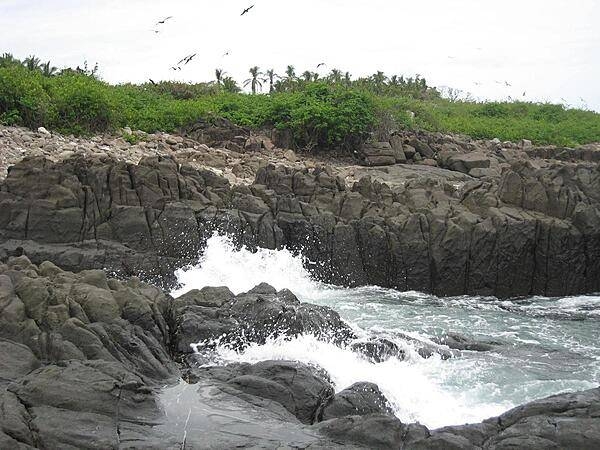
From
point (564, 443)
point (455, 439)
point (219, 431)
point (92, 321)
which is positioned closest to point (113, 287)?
point (92, 321)

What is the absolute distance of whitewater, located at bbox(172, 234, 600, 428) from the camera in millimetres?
9422

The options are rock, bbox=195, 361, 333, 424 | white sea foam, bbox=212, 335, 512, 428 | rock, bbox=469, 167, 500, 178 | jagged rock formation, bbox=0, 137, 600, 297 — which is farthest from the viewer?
rock, bbox=469, 167, 500, 178

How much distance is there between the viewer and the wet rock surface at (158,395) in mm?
6727

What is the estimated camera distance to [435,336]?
39.6 ft

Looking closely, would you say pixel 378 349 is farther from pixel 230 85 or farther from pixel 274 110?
pixel 230 85

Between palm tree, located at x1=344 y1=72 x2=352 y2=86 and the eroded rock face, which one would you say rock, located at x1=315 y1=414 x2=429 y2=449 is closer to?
the eroded rock face

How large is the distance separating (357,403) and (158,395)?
2.09m

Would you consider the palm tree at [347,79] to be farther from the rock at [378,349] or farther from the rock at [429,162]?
the rock at [378,349]

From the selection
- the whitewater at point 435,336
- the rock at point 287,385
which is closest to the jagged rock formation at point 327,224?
the whitewater at point 435,336

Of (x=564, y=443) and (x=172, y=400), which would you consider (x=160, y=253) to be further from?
(x=564, y=443)

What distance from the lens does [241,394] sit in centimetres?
824

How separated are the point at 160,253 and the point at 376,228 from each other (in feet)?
15.5

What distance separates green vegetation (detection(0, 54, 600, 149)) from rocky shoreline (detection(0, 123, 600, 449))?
3.89 ft

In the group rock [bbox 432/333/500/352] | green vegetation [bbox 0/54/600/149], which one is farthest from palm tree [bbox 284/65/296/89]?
rock [bbox 432/333/500/352]
